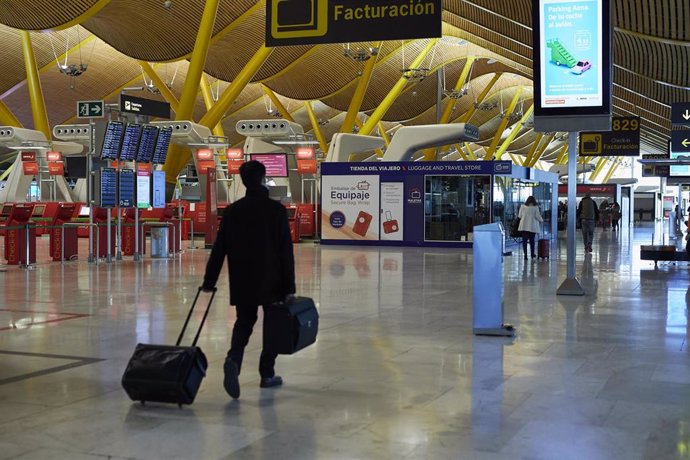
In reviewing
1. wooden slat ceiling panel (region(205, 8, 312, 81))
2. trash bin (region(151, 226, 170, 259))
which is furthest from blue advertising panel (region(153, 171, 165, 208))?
wooden slat ceiling panel (region(205, 8, 312, 81))

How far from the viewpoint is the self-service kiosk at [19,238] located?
17.4 m

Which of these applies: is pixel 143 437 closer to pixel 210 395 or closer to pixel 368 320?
pixel 210 395

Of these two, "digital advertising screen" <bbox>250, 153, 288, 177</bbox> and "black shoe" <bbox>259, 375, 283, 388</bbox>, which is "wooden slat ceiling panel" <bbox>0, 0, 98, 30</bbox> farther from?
"black shoe" <bbox>259, 375, 283, 388</bbox>

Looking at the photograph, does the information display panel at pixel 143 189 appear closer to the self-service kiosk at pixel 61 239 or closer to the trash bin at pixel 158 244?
the trash bin at pixel 158 244

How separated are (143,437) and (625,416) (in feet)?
9.24

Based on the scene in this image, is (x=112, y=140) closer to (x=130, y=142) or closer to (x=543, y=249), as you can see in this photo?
(x=130, y=142)

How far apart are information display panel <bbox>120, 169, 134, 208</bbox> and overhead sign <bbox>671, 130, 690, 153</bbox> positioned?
14596 mm

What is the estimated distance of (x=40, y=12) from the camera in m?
30.3

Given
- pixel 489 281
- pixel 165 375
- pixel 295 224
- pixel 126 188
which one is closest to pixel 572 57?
pixel 489 281

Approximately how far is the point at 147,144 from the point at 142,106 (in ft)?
2.81

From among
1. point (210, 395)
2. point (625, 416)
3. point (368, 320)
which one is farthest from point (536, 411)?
point (368, 320)

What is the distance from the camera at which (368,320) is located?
9.73 meters

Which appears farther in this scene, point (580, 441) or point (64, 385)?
point (64, 385)

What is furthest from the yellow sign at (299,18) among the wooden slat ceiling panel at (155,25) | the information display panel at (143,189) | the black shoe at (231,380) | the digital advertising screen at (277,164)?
the wooden slat ceiling panel at (155,25)
